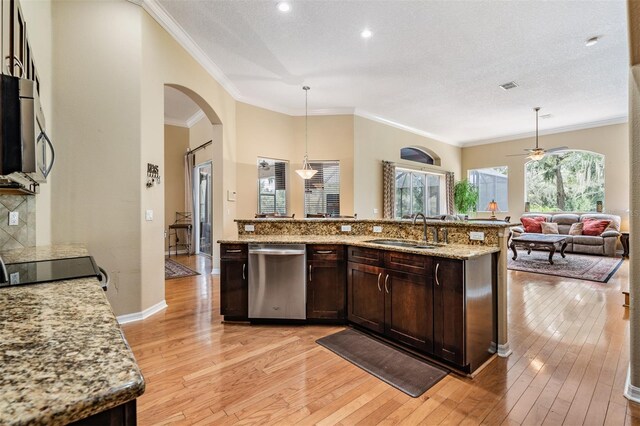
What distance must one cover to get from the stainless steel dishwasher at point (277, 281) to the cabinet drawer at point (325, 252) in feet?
0.23

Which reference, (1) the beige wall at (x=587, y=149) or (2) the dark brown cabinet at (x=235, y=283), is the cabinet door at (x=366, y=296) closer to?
(2) the dark brown cabinet at (x=235, y=283)

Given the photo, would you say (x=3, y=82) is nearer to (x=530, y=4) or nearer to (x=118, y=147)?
(x=118, y=147)

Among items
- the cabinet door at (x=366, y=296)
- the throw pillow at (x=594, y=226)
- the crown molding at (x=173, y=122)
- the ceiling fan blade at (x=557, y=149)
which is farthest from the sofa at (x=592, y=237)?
the crown molding at (x=173, y=122)

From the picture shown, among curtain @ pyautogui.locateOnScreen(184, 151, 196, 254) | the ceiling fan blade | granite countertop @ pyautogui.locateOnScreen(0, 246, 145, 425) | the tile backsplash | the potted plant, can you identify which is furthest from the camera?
the potted plant

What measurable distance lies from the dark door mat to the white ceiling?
3486 mm

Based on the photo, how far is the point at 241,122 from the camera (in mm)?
5828

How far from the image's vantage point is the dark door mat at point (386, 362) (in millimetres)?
2128

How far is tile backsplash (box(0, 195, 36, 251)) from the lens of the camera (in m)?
2.40

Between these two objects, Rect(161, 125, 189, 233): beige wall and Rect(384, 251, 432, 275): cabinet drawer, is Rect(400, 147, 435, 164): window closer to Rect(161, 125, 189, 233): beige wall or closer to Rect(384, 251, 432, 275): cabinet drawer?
Rect(161, 125, 189, 233): beige wall

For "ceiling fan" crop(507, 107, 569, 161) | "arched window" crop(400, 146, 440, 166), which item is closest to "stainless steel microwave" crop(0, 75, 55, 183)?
"ceiling fan" crop(507, 107, 569, 161)

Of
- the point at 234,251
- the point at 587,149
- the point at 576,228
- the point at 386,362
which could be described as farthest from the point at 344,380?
the point at 587,149

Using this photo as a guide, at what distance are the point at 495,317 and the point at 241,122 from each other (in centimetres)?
520

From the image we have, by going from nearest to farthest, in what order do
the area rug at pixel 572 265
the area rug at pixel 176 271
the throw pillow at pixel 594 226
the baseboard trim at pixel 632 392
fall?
the baseboard trim at pixel 632 392
the area rug at pixel 572 265
the area rug at pixel 176 271
the throw pillow at pixel 594 226

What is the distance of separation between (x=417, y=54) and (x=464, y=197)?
21.3 ft
